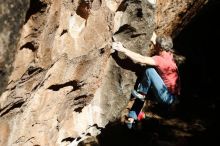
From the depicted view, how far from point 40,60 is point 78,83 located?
4.73 ft

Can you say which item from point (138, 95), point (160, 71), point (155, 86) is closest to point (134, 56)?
point (160, 71)

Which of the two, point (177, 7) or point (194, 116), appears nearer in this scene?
point (177, 7)

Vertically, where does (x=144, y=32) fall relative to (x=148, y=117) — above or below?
above

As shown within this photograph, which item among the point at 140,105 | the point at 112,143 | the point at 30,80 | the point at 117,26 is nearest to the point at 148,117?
the point at 112,143

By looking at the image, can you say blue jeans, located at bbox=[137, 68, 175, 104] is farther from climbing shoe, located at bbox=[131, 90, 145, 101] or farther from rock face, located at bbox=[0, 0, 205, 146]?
rock face, located at bbox=[0, 0, 205, 146]

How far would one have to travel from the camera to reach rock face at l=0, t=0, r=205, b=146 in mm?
5176

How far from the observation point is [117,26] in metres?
6.77

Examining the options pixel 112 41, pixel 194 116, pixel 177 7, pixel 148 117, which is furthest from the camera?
pixel 194 116

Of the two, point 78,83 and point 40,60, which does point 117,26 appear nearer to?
point 78,83

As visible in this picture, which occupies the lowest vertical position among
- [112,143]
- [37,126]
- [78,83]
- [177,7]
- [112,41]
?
[112,143]

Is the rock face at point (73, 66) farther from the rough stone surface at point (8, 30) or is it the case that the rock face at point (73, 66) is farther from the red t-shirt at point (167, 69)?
the red t-shirt at point (167, 69)

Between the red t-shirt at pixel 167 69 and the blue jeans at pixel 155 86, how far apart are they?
69 mm

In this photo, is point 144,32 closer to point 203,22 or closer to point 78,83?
point 78,83

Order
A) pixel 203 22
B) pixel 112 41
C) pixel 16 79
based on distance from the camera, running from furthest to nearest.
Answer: pixel 203 22 → pixel 112 41 → pixel 16 79
